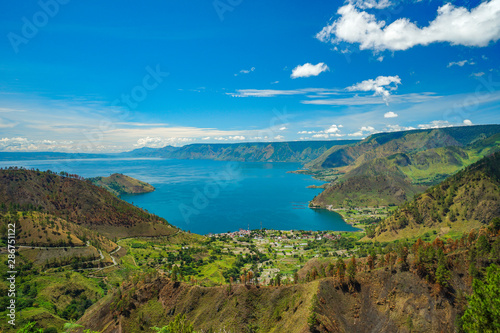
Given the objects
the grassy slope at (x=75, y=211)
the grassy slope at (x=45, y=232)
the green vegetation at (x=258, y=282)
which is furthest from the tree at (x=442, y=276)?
the grassy slope at (x=75, y=211)

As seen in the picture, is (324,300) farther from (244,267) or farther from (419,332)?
(244,267)

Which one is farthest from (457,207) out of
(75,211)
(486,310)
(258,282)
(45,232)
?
(75,211)

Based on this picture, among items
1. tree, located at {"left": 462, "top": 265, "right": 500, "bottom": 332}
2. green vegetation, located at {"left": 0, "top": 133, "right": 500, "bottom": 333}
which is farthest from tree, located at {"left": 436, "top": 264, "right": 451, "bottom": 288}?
tree, located at {"left": 462, "top": 265, "right": 500, "bottom": 332}

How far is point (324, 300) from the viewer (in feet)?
186

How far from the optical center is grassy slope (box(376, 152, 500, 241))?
16362 centimetres

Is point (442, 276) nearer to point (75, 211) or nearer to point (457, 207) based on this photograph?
point (457, 207)

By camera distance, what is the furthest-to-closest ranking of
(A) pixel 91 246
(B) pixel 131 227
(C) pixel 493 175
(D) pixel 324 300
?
(B) pixel 131 227 < (C) pixel 493 175 < (A) pixel 91 246 < (D) pixel 324 300

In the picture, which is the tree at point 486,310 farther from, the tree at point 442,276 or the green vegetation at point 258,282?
the tree at point 442,276

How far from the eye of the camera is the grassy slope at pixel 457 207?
16362 cm

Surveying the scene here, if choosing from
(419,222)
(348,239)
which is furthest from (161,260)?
(419,222)

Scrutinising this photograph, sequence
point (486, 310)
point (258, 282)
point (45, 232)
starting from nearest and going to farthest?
1. point (486, 310)
2. point (258, 282)
3. point (45, 232)

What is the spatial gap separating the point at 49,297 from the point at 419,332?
358 ft

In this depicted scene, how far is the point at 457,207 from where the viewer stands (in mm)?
176750

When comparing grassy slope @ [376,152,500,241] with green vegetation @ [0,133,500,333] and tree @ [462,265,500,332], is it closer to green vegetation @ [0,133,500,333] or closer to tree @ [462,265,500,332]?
green vegetation @ [0,133,500,333]
